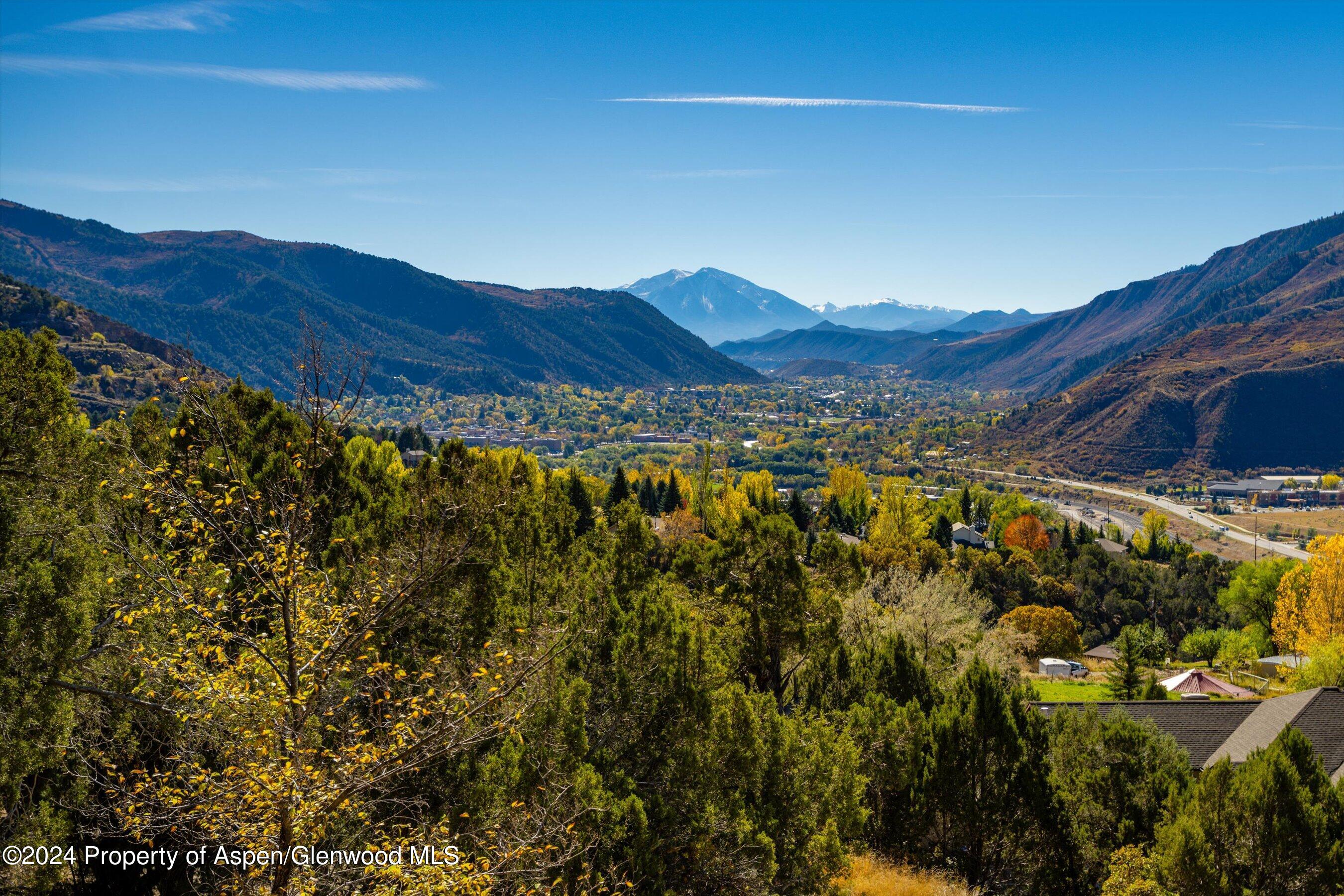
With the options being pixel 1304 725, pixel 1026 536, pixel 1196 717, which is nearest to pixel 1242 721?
pixel 1196 717

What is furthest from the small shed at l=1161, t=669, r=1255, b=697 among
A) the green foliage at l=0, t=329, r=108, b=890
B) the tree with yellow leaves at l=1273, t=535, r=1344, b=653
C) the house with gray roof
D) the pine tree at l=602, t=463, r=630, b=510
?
the pine tree at l=602, t=463, r=630, b=510

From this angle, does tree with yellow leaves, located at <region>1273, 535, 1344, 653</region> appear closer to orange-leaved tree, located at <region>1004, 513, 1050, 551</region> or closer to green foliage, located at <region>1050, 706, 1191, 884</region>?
orange-leaved tree, located at <region>1004, 513, 1050, 551</region>

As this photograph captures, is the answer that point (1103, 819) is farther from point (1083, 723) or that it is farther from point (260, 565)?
point (260, 565)

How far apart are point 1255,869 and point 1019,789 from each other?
430 cm

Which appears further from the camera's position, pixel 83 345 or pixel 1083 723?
pixel 83 345

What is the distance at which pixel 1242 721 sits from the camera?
24.5 m

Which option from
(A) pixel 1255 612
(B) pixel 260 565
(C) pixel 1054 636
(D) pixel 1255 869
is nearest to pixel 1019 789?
(D) pixel 1255 869

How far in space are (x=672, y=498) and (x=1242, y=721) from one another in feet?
180

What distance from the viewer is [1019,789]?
715 inches

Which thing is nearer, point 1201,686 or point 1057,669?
point 1201,686

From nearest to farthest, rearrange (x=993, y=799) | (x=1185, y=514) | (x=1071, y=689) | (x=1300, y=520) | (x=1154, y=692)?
(x=993, y=799), (x=1154, y=692), (x=1071, y=689), (x=1300, y=520), (x=1185, y=514)

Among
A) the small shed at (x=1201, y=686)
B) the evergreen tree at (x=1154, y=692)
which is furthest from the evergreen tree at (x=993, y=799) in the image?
the small shed at (x=1201, y=686)

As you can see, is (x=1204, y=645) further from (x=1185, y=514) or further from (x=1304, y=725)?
(x=1185, y=514)

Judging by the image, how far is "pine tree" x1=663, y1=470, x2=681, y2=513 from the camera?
2963 inches
